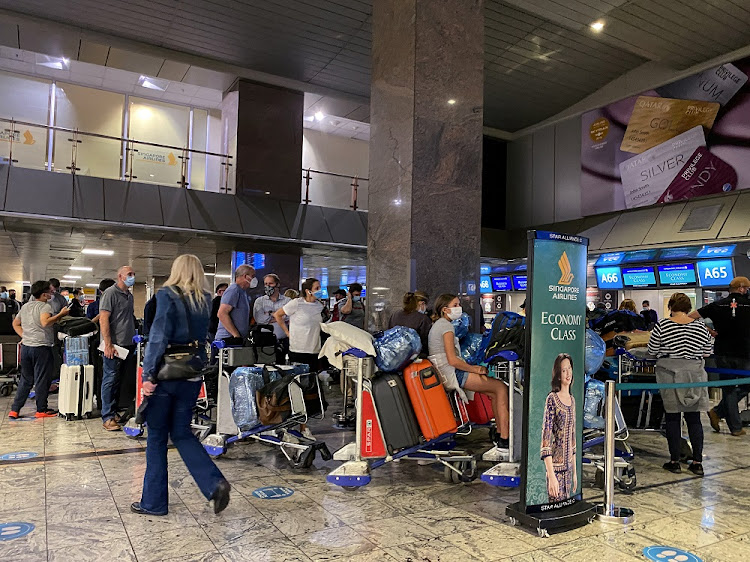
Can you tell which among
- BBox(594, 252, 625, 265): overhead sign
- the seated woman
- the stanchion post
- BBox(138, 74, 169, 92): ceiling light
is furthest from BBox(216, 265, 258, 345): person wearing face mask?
BBox(138, 74, 169, 92): ceiling light

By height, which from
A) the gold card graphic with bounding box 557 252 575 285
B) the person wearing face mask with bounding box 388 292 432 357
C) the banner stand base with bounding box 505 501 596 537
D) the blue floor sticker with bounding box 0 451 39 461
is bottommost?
the blue floor sticker with bounding box 0 451 39 461

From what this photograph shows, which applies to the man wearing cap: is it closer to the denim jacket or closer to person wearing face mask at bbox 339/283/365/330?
person wearing face mask at bbox 339/283/365/330

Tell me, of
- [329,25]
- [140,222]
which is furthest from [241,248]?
[329,25]

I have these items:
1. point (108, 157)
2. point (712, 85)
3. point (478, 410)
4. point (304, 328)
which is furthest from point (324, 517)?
point (712, 85)

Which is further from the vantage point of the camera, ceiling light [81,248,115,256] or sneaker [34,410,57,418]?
ceiling light [81,248,115,256]

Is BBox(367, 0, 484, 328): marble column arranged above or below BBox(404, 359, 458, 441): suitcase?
above

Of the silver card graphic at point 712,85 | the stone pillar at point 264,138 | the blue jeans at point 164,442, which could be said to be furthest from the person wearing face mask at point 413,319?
the silver card graphic at point 712,85

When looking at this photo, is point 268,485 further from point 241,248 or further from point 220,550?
point 241,248

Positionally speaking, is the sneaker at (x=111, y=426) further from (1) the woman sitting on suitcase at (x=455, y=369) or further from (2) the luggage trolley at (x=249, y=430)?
(1) the woman sitting on suitcase at (x=455, y=369)

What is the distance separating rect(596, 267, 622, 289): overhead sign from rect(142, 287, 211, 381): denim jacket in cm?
1008

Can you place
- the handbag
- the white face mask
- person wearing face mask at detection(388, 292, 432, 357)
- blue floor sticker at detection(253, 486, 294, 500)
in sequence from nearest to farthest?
the handbag < blue floor sticker at detection(253, 486, 294, 500) < the white face mask < person wearing face mask at detection(388, 292, 432, 357)

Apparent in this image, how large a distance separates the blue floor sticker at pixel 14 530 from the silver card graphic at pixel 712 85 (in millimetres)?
11639

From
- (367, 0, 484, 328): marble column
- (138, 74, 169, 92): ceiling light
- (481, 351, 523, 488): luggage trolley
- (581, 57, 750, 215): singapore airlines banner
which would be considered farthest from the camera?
(138, 74, 169, 92): ceiling light

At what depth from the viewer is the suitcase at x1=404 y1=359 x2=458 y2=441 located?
4246mm
